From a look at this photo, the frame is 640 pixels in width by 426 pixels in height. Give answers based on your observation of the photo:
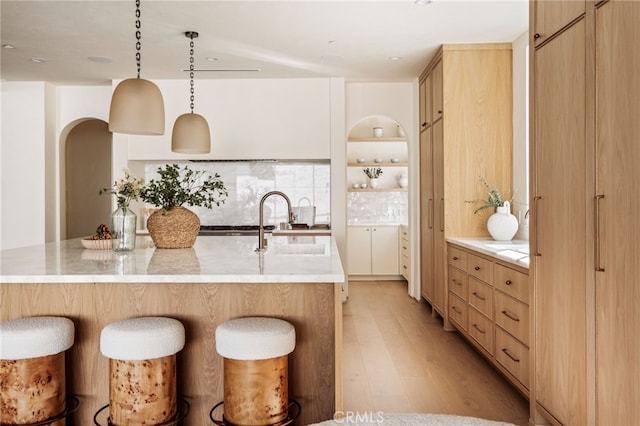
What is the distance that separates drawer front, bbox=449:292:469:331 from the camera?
392cm

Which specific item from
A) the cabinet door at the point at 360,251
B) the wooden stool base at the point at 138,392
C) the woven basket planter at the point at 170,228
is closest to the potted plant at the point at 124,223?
the woven basket planter at the point at 170,228

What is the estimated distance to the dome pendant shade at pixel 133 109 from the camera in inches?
98.0

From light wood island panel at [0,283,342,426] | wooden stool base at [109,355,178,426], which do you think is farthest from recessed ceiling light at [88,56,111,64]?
wooden stool base at [109,355,178,426]

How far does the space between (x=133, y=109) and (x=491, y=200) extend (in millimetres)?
2991

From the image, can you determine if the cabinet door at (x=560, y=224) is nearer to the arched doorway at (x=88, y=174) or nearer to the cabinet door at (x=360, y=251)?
the cabinet door at (x=360, y=251)

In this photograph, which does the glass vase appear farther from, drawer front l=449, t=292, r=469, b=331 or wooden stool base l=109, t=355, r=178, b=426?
drawer front l=449, t=292, r=469, b=331

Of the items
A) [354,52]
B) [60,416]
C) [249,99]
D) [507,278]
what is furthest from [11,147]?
[507,278]

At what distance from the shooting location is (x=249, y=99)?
562 cm

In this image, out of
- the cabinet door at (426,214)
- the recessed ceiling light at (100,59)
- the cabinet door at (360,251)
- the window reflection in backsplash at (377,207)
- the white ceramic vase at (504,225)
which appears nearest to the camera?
the white ceramic vase at (504,225)

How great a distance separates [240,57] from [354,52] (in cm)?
114

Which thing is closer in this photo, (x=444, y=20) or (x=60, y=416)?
(x=60, y=416)

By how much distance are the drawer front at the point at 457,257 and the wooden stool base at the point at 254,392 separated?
245cm

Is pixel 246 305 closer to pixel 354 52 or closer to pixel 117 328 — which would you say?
pixel 117 328

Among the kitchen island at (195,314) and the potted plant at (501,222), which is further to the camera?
the potted plant at (501,222)
